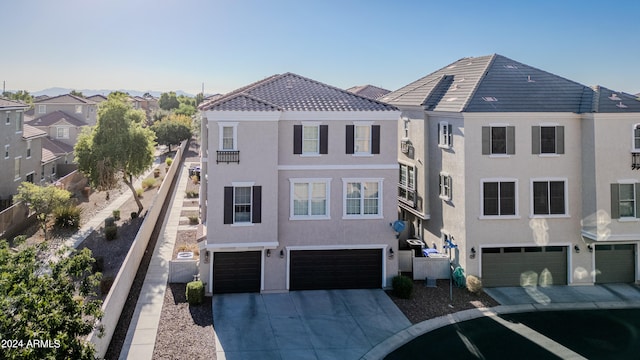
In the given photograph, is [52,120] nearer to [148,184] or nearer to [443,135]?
[148,184]

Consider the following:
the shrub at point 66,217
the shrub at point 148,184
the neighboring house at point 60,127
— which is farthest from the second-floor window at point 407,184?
the neighboring house at point 60,127

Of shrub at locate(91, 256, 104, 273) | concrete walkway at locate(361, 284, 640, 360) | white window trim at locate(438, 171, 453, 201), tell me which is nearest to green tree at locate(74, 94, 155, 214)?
shrub at locate(91, 256, 104, 273)

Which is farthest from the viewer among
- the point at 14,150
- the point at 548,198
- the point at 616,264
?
the point at 14,150

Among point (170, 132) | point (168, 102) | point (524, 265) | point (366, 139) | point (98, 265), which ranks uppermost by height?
point (168, 102)

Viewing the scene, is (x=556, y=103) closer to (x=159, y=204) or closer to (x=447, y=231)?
(x=447, y=231)

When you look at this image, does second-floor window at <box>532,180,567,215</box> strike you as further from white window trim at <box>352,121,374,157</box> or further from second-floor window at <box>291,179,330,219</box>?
second-floor window at <box>291,179,330,219</box>

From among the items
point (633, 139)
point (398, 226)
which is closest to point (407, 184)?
point (398, 226)

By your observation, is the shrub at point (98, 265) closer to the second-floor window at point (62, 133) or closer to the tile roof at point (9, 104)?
the tile roof at point (9, 104)
